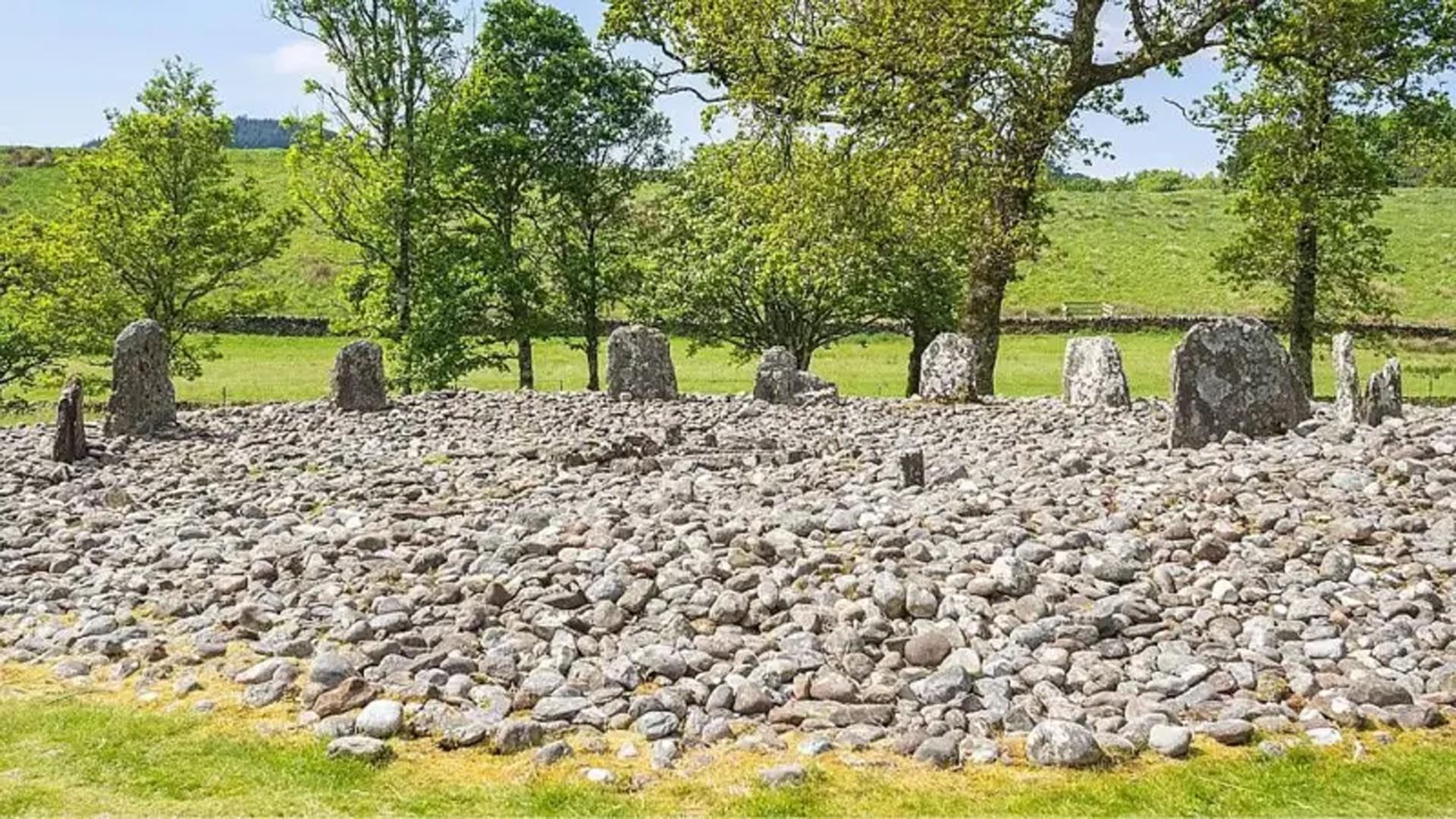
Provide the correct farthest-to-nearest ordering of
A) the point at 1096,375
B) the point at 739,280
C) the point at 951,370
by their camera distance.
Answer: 1. the point at 739,280
2. the point at 951,370
3. the point at 1096,375

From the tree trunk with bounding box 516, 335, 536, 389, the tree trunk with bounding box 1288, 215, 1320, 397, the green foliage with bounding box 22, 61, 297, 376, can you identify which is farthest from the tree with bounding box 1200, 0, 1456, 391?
the green foliage with bounding box 22, 61, 297, 376

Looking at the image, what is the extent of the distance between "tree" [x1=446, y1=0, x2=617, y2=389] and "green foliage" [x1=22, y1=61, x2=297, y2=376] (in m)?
5.78

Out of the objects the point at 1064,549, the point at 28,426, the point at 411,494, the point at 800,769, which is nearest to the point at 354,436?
the point at 411,494

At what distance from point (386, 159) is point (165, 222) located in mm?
6323

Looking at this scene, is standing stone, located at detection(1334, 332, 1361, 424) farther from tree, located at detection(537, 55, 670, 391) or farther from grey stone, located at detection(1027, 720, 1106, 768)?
tree, located at detection(537, 55, 670, 391)

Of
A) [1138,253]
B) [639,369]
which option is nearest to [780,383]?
[639,369]

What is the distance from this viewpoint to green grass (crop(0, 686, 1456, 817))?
18.8ft

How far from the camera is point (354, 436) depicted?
18.6 m

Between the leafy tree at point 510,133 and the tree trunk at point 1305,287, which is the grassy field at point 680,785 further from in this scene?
the tree trunk at point 1305,287

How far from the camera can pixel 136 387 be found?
781 inches

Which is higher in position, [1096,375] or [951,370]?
[951,370]

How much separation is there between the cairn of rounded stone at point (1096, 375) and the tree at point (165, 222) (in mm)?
21272

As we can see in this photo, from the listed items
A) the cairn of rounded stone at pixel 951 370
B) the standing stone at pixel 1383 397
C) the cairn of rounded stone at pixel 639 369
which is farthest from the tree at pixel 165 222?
the standing stone at pixel 1383 397

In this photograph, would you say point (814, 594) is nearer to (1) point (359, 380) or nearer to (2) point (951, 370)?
(2) point (951, 370)
